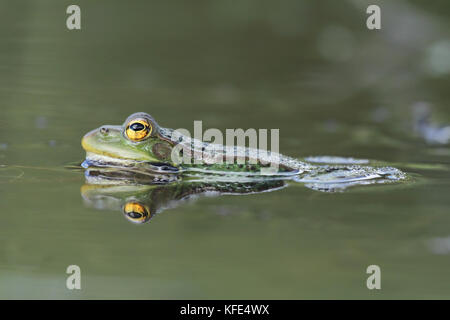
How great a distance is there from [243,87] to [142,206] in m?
6.75

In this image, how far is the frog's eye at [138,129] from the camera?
5.70m

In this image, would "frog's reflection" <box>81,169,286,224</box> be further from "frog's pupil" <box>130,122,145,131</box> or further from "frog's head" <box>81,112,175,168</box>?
"frog's pupil" <box>130,122,145,131</box>

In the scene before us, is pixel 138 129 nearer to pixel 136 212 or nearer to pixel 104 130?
pixel 104 130

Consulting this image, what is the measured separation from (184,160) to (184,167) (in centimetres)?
8

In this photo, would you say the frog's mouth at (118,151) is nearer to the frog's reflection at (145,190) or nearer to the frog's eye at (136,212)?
the frog's reflection at (145,190)

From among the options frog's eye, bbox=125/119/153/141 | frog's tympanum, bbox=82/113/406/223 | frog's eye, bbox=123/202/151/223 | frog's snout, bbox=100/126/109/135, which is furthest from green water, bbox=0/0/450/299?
frog's eye, bbox=125/119/153/141

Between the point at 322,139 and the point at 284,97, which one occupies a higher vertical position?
the point at 284,97

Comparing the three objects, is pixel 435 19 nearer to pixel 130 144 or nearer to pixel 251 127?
pixel 251 127

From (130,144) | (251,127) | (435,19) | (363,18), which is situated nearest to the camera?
(130,144)

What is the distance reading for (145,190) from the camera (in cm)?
528

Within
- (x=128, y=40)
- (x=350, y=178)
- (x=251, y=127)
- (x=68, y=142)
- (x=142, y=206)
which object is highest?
(x=128, y=40)

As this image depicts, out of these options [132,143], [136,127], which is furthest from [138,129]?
[132,143]

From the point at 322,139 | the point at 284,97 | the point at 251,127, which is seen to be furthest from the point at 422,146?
the point at 284,97

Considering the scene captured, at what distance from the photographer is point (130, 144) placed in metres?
5.76
